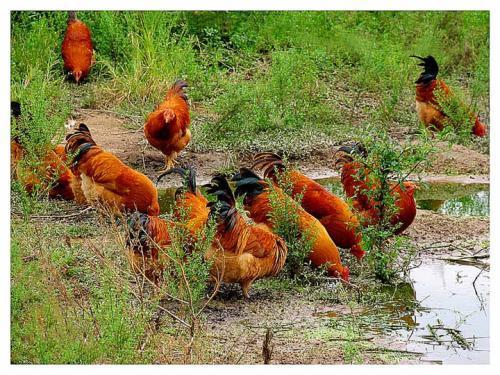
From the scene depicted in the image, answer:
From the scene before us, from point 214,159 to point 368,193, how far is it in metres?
3.72

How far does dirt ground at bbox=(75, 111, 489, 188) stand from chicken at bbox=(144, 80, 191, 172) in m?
0.48

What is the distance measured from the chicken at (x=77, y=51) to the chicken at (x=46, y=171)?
3700mm

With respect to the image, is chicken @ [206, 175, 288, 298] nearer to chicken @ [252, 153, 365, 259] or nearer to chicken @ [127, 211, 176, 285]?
chicken @ [127, 211, 176, 285]

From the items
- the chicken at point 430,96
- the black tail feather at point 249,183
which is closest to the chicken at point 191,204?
the black tail feather at point 249,183

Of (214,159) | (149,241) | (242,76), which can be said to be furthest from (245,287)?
(242,76)

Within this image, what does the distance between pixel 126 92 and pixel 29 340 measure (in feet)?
22.2

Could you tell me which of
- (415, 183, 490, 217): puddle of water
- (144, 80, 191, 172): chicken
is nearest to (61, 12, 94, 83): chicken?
(144, 80, 191, 172): chicken

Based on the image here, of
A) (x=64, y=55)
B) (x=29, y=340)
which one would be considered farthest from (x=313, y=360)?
(x=64, y=55)

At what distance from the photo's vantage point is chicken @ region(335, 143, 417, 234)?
7.79 m

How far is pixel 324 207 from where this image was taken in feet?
26.6

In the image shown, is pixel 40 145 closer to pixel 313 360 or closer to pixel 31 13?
pixel 313 360

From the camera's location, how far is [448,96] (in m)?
11.5

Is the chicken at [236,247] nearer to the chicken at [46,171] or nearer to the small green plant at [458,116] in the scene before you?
the chicken at [46,171]

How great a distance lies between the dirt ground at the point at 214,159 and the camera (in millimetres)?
10906
